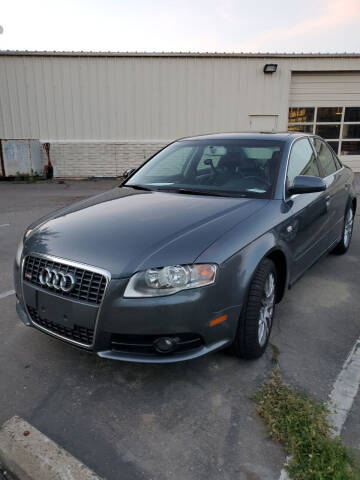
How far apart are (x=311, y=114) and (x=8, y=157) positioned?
10379 mm

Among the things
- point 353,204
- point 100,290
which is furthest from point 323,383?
point 353,204

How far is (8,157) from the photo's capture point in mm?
13023

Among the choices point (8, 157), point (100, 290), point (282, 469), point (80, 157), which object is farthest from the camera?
point (80, 157)

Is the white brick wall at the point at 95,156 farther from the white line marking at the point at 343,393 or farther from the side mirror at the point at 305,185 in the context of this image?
the white line marking at the point at 343,393

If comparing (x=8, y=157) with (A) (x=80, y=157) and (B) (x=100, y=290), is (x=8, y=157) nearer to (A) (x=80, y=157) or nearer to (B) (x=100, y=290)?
(A) (x=80, y=157)

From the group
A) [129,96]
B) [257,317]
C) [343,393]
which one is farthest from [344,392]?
[129,96]

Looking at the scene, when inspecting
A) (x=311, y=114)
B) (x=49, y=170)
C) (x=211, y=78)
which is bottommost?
(x=49, y=170)

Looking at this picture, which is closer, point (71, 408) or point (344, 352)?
point (71, 408)

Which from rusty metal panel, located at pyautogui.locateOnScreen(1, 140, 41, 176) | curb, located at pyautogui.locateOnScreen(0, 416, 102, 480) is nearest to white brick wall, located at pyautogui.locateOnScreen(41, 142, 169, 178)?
rusty metal panel, located at pyautogui.locateOnScreen(1, 140, 41, 176)

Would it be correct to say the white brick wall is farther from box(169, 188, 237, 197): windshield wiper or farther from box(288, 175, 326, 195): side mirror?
box(288, 175, 326, 195): side mirror

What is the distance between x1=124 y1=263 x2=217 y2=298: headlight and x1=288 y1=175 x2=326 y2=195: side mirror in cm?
141

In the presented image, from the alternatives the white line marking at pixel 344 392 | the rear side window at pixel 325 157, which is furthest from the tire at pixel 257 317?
the rear side window at pixel 325 157

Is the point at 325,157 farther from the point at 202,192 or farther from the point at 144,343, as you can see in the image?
the point at 144,343

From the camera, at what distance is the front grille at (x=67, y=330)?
2.40 meters
